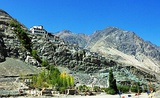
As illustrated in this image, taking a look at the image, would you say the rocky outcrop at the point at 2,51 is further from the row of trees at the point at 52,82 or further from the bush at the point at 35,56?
the row of trees at the point at 52,82


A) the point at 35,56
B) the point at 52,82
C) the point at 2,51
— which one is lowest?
the point at 52,82

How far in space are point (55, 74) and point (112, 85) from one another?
1484cm

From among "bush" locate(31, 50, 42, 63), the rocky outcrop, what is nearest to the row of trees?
the rocky outcrop

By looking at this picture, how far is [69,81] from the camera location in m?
70.4

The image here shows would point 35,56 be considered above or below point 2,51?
below

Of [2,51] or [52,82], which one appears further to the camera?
[2,51]

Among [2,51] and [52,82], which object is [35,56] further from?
[52,82]

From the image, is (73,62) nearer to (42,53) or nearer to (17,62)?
(42,53)

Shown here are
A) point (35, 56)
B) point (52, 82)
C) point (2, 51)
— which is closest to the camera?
point (52, 82)

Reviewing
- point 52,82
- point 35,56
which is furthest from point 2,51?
point 52,82


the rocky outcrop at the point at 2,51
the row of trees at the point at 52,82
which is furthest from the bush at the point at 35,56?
the row of trees at the point at 52,82

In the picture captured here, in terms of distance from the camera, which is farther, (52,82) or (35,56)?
(35,56)

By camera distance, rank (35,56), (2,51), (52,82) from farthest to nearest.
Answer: (35,56) → (2,51) → (52,82)

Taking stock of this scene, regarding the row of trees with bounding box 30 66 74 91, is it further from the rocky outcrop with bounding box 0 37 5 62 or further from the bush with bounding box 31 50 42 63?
the bush with bounding box 31 50 42 63
